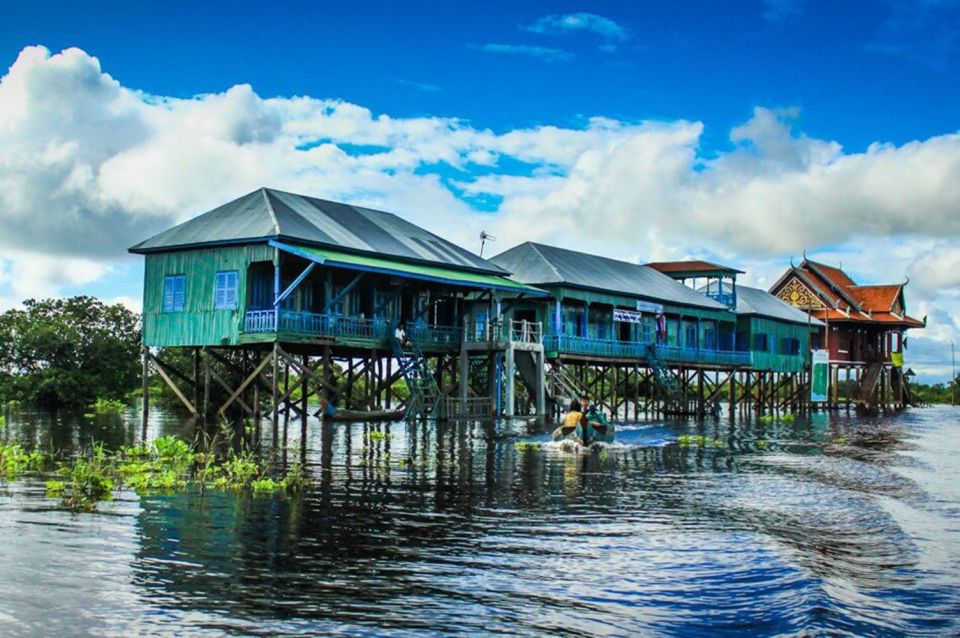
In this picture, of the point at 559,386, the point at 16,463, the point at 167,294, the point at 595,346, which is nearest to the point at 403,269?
the point at 167,294

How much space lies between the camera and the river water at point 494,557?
8352 mm

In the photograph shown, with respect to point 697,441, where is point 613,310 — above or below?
above

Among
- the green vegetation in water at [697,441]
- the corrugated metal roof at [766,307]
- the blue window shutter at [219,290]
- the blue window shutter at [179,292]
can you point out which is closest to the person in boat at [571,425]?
the green vegetation in water at [697,441]

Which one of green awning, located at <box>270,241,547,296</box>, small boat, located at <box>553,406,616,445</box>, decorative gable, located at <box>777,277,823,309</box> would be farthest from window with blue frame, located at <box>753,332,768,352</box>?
small boat, located at <box>553,406,616,445</box>

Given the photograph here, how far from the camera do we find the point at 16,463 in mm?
16938

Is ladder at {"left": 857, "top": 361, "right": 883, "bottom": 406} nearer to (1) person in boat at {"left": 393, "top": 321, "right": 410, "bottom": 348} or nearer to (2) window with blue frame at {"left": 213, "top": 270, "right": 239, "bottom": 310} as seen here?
(1) person in boat at {"left": 393, "top": 321, "right": 410, "bottom": 348}

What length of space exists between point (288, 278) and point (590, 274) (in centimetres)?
1655

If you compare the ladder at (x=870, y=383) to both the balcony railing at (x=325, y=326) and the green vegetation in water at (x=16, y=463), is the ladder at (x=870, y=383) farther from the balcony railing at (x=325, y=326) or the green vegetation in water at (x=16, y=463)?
the green vegetation in water at (x=16, y=463)

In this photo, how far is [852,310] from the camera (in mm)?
68250

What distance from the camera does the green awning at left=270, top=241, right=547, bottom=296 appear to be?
30.5 meters

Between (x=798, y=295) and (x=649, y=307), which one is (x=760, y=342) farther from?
(x=649, y=307)

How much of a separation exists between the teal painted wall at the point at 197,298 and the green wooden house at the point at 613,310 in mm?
13799

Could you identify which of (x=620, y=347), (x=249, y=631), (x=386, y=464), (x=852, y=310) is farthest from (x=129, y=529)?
(x=852, y=310)

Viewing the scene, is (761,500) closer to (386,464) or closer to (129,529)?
(386,464)
